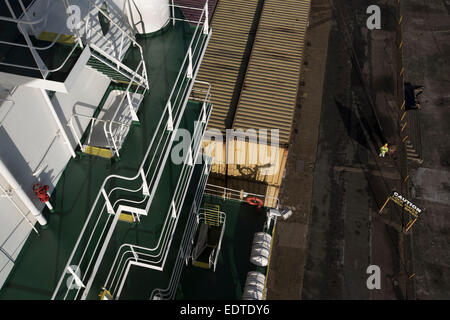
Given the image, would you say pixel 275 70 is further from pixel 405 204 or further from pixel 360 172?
pixel 405 204

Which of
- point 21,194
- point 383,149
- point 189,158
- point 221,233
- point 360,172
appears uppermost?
point 383,149

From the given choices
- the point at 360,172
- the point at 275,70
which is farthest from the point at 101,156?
the point at 360,172

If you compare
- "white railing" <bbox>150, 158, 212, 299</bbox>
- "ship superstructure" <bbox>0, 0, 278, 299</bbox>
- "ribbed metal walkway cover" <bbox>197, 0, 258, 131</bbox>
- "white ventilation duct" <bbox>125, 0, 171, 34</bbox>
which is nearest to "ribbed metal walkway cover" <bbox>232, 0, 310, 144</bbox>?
"ribbed metal walkway cover" <bbox>197, 0, 258, 131</bbox>

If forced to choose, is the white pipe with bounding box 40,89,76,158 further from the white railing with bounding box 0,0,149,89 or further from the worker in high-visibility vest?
the worker in high-visibility vest
